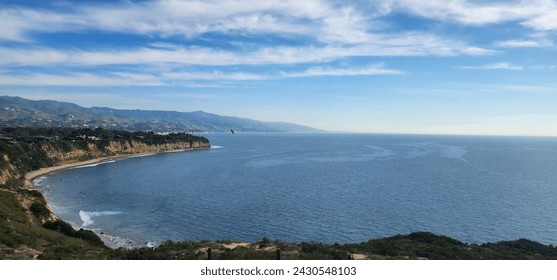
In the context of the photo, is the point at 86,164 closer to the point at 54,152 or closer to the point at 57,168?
the point at 54,152

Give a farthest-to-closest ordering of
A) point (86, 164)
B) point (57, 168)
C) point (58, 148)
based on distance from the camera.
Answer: point (86, 164) < point (58, 148) < point (57, 168)

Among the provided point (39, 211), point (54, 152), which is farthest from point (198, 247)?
point (54, 152)

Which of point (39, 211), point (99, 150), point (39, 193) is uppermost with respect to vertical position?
point (39, 211)

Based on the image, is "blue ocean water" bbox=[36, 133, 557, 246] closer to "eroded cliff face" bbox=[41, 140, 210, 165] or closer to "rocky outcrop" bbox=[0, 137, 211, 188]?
"rocky outcrop" bbox=[0, 137, 211, 188]

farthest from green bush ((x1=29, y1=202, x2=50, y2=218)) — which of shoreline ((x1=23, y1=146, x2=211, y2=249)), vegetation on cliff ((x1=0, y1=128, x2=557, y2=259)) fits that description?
shoreline ((x1=23, y1=146, x2=211, y2=249))

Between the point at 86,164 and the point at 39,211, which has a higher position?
the point at 39,211

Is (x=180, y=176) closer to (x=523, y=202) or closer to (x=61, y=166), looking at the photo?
(x=61, y=166)

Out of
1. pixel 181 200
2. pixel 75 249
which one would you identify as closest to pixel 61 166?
pixel 181 200

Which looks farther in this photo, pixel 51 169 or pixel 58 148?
pixel 58 148

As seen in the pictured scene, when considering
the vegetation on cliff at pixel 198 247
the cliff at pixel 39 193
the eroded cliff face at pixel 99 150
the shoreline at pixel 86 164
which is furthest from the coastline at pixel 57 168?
the vegetation on cliff at pixel 198 247

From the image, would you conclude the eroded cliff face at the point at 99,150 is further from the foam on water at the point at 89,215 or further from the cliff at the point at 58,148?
the foam on water at the point at 89,215

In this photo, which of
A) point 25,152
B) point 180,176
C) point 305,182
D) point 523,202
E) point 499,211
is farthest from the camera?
point 25,152
